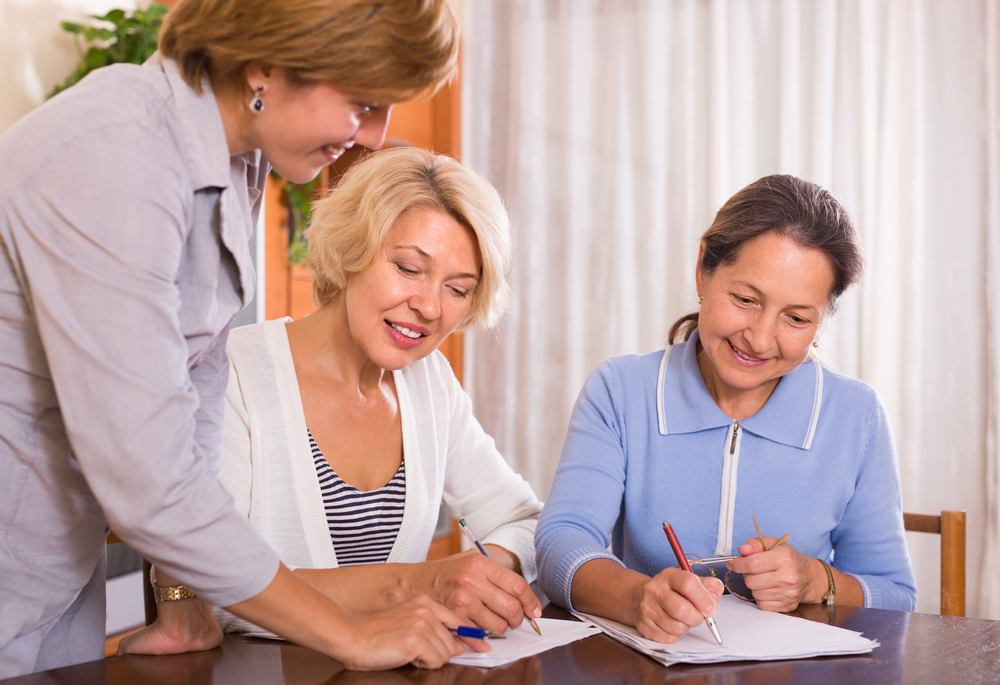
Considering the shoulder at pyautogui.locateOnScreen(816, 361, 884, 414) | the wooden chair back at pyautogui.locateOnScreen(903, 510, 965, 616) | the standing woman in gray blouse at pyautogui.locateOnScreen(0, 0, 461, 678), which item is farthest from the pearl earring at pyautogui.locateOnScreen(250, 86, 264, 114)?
the wooden chair back at pyautogui.locateOnScreen(903, 510, 965, 616)

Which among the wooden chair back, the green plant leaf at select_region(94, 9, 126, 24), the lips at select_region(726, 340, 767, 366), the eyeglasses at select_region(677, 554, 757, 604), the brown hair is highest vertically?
the green plant leaf at select_region(94, 9, 126, 24)

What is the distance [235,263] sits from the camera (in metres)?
0.89

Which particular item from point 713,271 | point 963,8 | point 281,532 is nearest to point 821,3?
point 963,8

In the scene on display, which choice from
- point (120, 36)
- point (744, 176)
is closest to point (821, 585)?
point (744, 176)

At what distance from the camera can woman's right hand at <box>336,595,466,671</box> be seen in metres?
0.87

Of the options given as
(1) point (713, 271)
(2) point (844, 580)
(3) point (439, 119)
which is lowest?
(2) point (844, 580)

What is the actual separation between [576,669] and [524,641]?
0.42 feet

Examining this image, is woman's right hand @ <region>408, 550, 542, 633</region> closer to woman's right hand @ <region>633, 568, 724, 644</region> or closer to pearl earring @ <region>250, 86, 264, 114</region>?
woman's right hand @ <region>633, 568, 724, 644</region>

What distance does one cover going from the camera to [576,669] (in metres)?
0.93

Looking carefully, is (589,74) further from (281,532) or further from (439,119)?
(281,532)

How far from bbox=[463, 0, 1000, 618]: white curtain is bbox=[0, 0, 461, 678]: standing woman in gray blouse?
2063 millimetres

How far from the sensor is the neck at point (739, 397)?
1.50 metres

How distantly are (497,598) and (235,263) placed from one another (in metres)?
0.54

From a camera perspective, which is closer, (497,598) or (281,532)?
(497,598)
